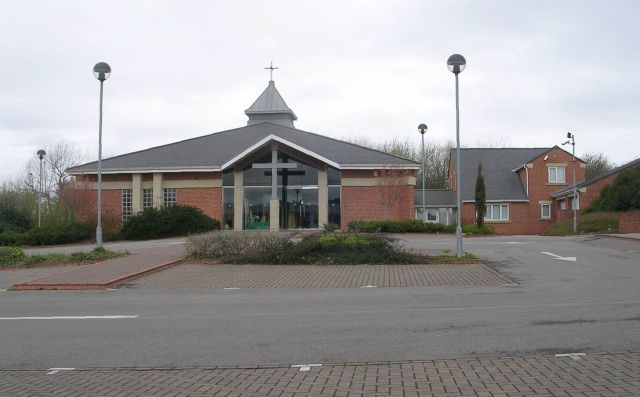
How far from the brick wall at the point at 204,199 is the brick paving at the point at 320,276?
66.4 ft

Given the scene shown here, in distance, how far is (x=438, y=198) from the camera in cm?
5000

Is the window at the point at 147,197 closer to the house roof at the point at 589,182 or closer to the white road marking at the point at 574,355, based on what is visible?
the house roof at the point at 589,182

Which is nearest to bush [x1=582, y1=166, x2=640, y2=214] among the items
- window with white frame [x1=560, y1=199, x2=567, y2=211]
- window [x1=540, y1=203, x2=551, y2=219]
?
window with white frame [x1=560, y1=199, x2=567, y2=211]

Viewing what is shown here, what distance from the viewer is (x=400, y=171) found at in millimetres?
37406

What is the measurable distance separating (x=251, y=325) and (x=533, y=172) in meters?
42.4

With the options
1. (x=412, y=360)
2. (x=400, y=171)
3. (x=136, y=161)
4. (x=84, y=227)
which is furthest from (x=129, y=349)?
(x=136, y=161)

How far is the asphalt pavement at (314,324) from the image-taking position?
24.2 feet

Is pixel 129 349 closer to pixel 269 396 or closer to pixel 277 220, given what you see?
pixel 269 396

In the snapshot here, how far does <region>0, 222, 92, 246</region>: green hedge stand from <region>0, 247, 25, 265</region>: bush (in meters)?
12.6

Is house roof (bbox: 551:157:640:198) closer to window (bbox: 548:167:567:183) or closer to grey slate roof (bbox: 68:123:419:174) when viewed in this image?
window (bbox: 548:167:567:183)

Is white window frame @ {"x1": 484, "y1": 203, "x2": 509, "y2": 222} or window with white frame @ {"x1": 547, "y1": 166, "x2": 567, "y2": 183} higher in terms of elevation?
window with white frame @ {"x1": 547, "y1": 166, "x2": 567, "y2": 183}

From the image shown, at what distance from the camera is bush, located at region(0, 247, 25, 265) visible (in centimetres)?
2000

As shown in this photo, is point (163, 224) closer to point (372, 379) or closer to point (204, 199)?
Answer: point (204, 199)

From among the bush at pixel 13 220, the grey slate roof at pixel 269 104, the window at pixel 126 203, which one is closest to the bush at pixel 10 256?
the bush at pixel 13 220
